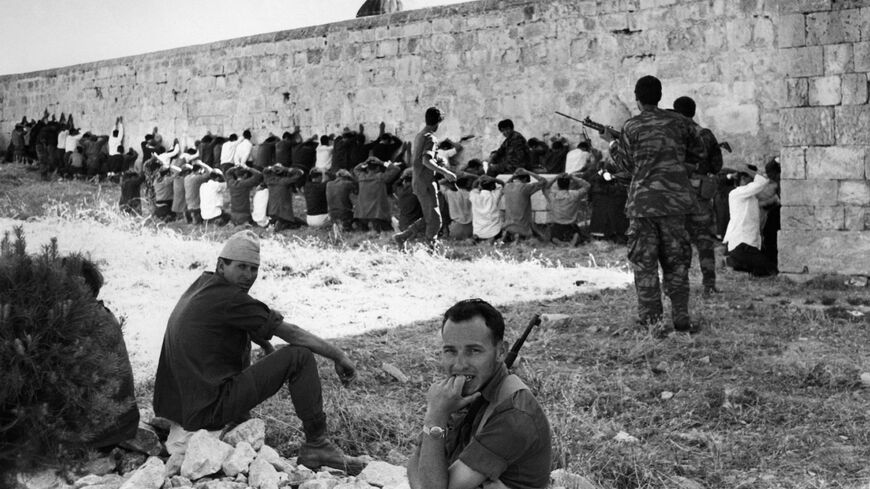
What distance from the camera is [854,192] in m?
8.47

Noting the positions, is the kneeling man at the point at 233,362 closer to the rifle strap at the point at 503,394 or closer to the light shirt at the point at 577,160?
the rifle strap at the point at 503,394

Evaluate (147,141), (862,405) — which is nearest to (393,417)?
(862,405)

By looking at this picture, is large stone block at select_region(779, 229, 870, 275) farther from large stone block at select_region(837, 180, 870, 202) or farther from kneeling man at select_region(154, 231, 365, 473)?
kneeling man at select_region(154, 231, 365, 473)

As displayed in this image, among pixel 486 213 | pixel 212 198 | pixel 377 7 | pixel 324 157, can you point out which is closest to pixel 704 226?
pixel 486 213

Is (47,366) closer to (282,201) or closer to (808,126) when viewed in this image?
(808,126)

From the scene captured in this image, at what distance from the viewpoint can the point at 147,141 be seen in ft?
65.2

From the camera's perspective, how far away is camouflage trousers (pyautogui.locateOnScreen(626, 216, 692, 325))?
6.36 meters

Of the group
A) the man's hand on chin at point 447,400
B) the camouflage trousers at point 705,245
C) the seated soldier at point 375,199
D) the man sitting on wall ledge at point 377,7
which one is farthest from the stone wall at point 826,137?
the man sitting on wall ledge at point 377,7

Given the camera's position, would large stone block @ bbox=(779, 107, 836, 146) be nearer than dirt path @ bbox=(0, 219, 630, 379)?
No

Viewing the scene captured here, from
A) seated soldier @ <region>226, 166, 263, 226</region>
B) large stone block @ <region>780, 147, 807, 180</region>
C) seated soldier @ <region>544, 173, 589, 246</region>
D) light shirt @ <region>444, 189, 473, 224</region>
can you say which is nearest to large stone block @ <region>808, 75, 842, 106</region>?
large stone block @ <region>780, 147, 807, 180</region>

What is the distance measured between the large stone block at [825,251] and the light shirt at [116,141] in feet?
51.5

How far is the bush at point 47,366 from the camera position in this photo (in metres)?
2.96

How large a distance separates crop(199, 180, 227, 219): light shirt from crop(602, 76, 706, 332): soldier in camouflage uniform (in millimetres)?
9844

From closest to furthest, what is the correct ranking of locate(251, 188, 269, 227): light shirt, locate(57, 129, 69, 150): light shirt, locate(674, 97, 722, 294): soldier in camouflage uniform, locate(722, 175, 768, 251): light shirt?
locate(674, 97, 722, 294): soldier in camouflage uniform → locate(722, 175, 768, 251): light shirt → locate(251, 188, 269, 227): light shirt → locate(57, 129, 69, 150): light shirt
